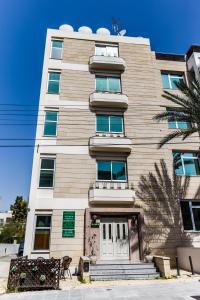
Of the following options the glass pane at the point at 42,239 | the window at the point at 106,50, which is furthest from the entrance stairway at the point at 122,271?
the window at the point at 106,50

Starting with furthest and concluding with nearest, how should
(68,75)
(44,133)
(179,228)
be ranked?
1. (68,75)
2. (44,133)
3. (179,228)

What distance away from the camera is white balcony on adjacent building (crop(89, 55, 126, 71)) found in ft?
55.8

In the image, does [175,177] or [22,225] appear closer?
[175,177]

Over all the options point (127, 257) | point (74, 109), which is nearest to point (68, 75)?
point (74, 109)

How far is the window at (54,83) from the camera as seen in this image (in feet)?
52.5

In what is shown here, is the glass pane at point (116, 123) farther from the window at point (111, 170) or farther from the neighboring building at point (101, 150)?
the window at point (111, 170)

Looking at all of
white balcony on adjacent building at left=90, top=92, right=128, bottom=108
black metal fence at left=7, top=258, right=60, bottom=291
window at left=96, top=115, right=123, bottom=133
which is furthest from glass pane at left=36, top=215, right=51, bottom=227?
white balcony on adjacent building at left=90, top=92, right=128, bottom=108

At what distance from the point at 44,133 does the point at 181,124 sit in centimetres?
1063

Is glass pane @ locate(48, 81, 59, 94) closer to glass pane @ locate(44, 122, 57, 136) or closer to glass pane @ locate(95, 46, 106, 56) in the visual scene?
glass pane @ locate(44, 122, 57, 136)

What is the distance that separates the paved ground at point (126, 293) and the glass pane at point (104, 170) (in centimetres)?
663

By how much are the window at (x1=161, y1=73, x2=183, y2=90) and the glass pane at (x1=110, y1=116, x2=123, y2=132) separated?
540 cm

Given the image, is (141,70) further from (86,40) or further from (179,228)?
(179,228)

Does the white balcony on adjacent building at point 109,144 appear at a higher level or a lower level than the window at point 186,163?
higher

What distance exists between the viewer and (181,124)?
17.0m
